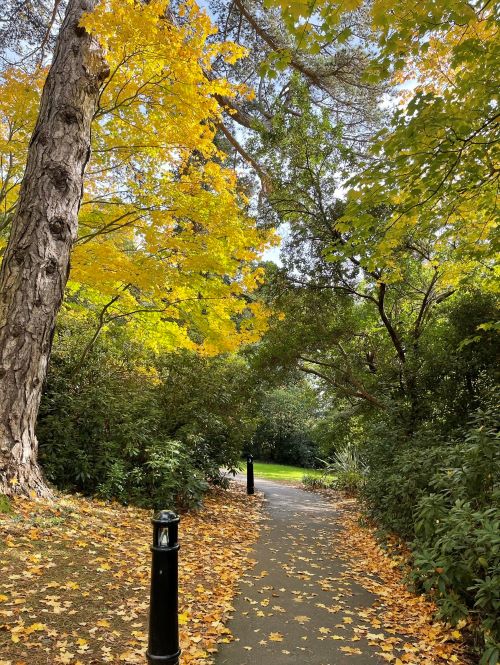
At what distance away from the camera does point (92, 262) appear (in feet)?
23.2

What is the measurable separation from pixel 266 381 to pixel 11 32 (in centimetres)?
950

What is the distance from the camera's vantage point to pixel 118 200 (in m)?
7.98

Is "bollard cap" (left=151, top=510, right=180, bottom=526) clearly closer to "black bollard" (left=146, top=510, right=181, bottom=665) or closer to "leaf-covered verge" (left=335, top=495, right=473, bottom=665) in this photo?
"black bollard" (left=146, top=510, right=181, bottom=665)

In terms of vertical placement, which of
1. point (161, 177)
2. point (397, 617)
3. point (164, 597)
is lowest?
point (397, 617)

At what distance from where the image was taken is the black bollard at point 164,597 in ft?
8.25

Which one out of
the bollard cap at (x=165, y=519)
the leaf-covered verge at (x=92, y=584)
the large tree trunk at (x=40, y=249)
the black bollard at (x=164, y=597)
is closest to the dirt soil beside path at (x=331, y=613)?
the leaf-covered verge at (x=92, y=584)

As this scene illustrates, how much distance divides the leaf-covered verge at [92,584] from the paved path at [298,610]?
0.20 meters

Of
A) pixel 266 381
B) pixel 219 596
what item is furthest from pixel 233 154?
pixel 219 596

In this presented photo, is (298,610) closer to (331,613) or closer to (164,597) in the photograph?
(331,613)

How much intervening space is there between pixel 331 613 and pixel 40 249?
4.85 metres

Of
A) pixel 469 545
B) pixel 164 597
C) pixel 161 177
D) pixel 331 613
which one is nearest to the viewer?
pixel 164 597

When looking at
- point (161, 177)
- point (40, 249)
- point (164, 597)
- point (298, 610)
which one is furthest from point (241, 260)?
point (164, 597)

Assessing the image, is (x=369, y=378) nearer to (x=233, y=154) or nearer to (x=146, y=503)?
(x=146, y=503)

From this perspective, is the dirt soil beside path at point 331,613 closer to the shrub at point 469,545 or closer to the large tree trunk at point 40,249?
the shrub at point 469,545
